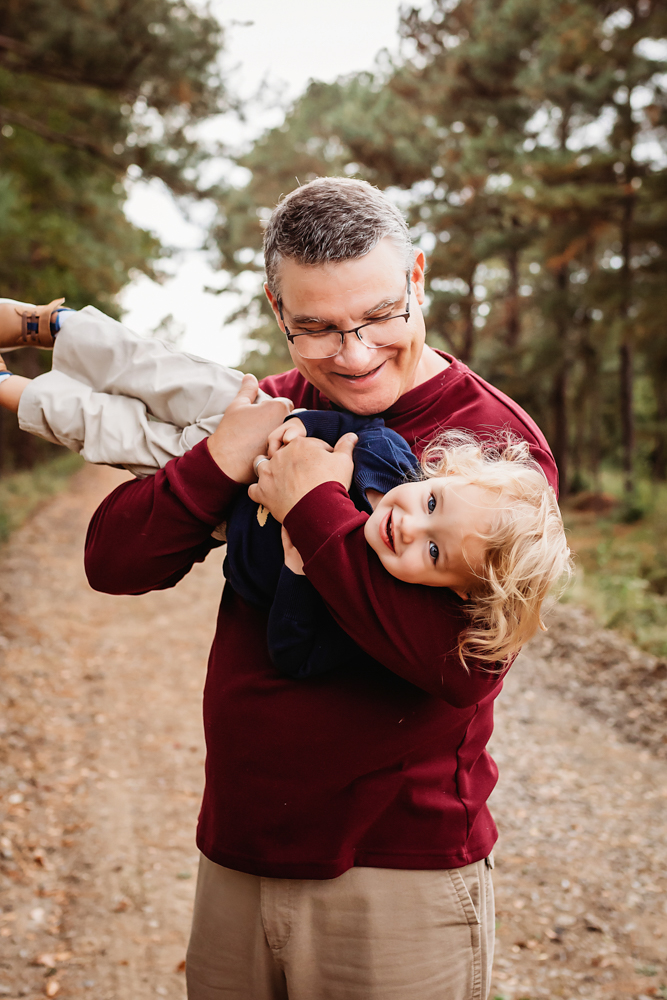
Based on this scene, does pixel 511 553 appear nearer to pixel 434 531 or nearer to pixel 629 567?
pixel 434 531

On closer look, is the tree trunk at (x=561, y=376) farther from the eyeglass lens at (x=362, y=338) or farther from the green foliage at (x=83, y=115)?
the eyeglass lens at (x=362, y=338)

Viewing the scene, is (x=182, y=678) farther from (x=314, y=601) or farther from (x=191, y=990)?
(x=314, y=601)

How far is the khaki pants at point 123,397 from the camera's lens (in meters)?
1.81

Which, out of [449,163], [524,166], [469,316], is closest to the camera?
[524,166]

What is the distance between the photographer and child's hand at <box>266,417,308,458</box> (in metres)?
1.66

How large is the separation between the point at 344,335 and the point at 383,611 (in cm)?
63

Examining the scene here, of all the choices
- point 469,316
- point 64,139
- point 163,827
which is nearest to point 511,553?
point 163,827

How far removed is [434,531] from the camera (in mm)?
1553

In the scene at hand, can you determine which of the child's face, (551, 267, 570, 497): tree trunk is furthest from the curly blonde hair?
(551, 267, 570, 497): tree trunk

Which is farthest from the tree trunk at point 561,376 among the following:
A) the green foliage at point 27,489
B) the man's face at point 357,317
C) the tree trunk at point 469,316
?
the man's face at point 357,317

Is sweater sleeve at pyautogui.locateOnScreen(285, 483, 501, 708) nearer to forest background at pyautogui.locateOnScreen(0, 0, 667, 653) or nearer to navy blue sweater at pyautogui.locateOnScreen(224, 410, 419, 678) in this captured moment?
navy blue sweater at pyautogui.locateOnScreen(224, 410, 419, 678)

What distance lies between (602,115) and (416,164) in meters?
3.63

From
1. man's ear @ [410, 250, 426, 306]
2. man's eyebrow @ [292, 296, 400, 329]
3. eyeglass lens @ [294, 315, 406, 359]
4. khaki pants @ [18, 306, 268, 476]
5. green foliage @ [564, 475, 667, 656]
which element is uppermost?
man's ear @ [410, 250, 426, 306]

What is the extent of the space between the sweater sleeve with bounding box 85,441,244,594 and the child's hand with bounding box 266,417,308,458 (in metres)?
0.12
